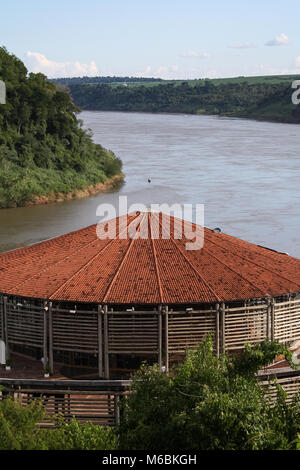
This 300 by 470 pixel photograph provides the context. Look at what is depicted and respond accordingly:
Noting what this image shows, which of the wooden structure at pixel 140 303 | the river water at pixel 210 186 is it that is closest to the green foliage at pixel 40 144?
the river water at pixel 210 186

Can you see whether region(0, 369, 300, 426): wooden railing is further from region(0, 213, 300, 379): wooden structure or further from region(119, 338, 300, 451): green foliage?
region(119, 338, 300, 451): green foliage

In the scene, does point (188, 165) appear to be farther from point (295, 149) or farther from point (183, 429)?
point (183, 429)

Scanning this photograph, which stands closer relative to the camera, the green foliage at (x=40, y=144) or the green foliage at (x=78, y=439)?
the green foliage at (x=78, y=439)

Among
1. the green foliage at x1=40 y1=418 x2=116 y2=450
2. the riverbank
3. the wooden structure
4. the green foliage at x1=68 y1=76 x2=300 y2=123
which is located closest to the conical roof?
the wooden structure

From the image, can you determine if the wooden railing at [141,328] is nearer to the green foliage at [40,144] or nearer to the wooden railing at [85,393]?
the wooden railing at [85,393]

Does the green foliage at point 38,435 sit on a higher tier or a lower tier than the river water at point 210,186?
higher
